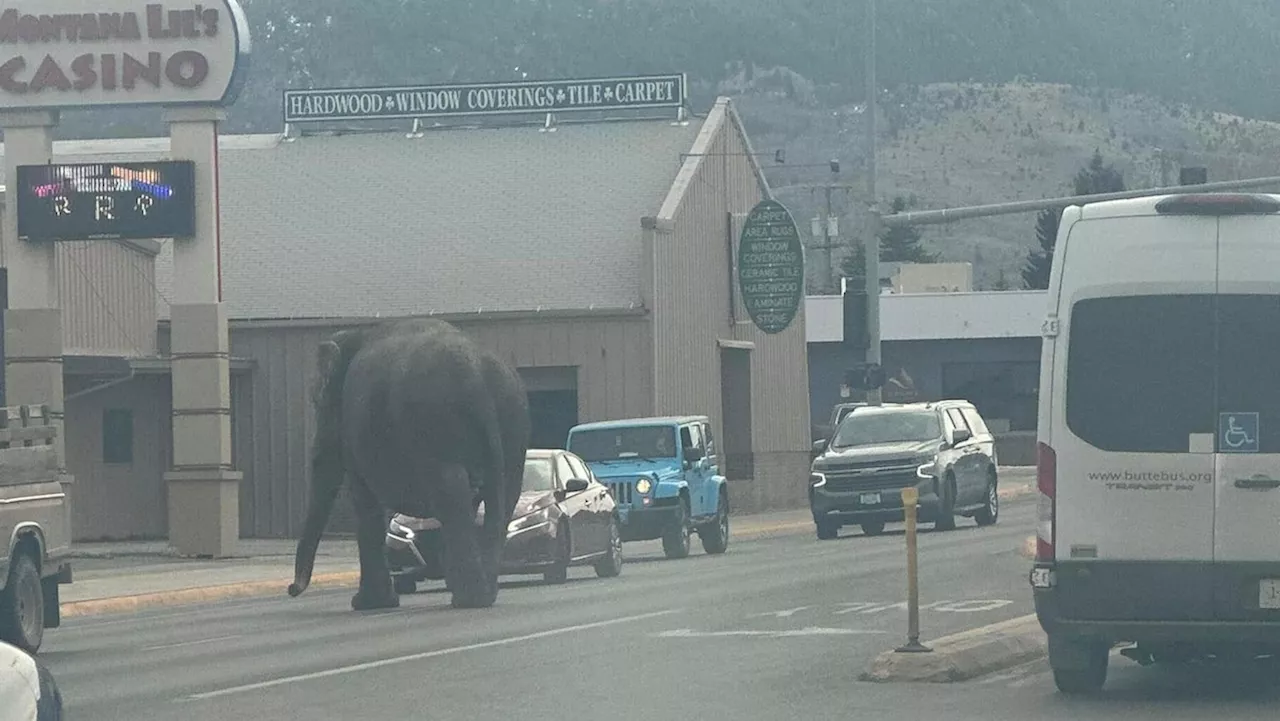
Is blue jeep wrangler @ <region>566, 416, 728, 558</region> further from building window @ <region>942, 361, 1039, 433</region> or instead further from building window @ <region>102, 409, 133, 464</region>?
building window @ <region>942, 361, 1039, 433</region>

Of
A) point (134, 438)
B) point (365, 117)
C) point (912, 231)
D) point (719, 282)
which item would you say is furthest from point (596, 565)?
point (912, 231)

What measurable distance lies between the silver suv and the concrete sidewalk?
3.87m

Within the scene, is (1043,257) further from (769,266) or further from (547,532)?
(547,532)

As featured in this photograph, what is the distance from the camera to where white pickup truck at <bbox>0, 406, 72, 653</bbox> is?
18.3m

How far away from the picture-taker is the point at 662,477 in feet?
105

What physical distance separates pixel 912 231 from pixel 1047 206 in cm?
10504

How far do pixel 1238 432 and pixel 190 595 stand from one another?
1646 centimetres

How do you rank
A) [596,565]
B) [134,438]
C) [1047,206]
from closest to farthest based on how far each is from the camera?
1. [596,565]
2. [1047,206]
3. [134,438]

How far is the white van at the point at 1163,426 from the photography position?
13328 mm

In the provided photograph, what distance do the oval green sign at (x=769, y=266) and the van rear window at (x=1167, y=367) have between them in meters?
34.1

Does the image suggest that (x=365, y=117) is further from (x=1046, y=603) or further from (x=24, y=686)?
(x=24, y=686)

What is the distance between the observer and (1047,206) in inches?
1548

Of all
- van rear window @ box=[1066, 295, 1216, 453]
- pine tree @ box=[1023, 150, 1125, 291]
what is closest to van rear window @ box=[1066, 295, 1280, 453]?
van rear window @ box=[1066, 295, 1216, 453]

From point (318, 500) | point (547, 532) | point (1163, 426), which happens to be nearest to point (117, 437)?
point (547, 532)
